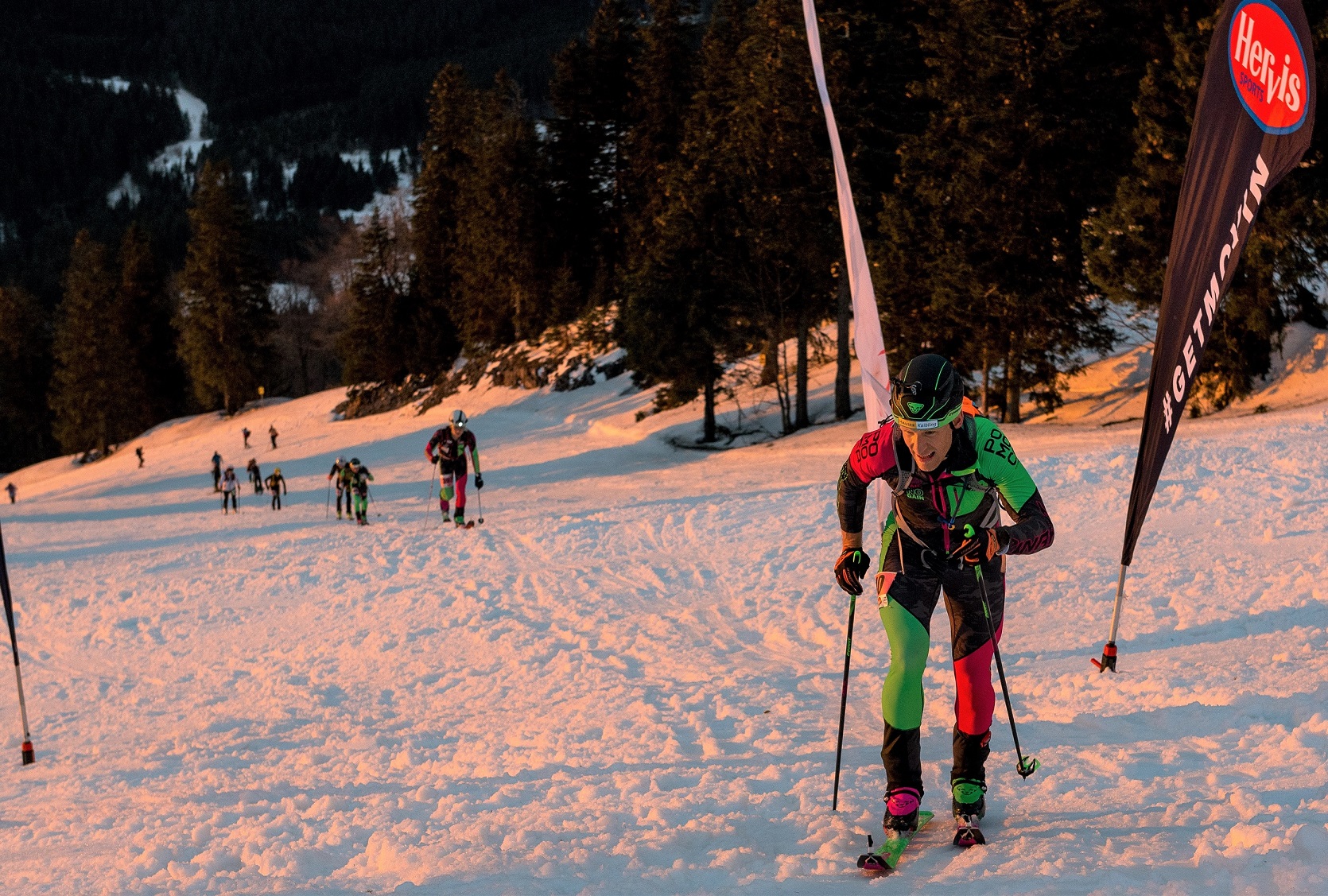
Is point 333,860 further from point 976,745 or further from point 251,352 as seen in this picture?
point 251,352

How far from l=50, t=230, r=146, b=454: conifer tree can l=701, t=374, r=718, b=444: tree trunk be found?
55.0 metres

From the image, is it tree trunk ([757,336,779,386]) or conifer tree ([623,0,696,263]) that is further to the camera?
conifer tree ([623,0,696,263])

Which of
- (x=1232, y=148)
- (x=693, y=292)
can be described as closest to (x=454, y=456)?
(x=1232, y=148)

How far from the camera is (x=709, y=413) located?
3372 centimetres

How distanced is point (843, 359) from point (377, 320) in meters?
43.7

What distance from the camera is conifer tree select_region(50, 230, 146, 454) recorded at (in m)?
71.9

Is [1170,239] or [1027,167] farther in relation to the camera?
[1027,167]

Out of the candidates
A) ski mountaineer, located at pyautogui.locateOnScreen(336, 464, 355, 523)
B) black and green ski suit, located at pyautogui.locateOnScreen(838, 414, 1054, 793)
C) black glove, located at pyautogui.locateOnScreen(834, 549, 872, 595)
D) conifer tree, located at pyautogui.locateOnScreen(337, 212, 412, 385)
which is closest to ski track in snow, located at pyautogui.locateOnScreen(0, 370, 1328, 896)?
black and green ski suit, located at pyautogui.locateOnScreen(838, 414, 1054, 793)

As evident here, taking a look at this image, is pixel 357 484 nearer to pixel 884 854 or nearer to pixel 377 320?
pixel 884 854

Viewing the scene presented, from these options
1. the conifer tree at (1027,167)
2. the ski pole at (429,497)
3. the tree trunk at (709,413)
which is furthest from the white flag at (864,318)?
the tree trunk at (709,413)

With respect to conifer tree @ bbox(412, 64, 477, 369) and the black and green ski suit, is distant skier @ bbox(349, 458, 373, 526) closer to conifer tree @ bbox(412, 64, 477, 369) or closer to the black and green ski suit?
the black and green ski suit

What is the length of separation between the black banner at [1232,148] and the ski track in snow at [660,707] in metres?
2.40

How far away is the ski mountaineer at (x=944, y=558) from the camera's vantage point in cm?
449

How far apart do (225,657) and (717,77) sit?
120 feet
